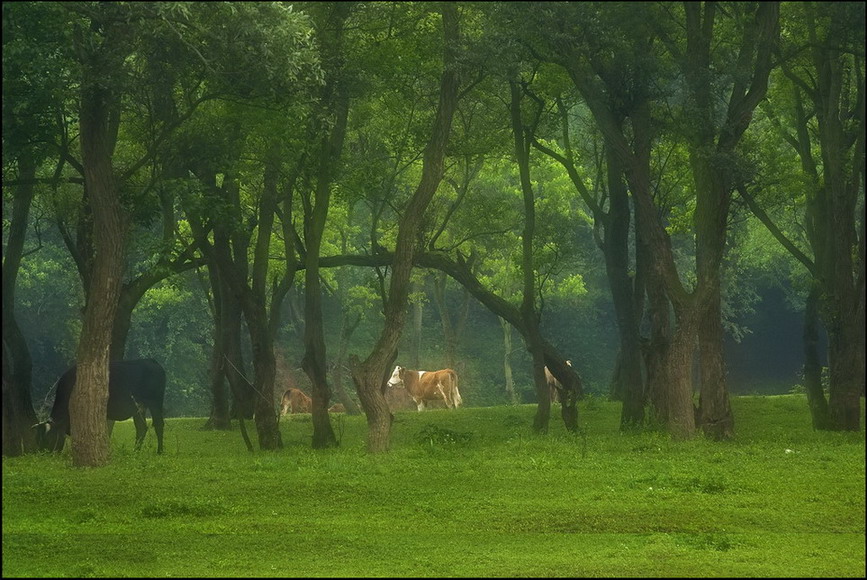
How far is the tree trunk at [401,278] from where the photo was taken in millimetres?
18422

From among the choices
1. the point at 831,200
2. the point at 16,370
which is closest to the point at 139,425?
the point at 16,370

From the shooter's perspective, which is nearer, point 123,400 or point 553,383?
point 123,400

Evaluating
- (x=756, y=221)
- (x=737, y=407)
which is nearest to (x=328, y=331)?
(x=756, y=221)

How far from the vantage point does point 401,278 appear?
18.6 m

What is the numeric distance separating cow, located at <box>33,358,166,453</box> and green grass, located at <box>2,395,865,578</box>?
1.99 metres

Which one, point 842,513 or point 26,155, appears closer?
point 842,513

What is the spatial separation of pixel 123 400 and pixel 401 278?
621 cm

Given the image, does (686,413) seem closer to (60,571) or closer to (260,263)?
(260,263)

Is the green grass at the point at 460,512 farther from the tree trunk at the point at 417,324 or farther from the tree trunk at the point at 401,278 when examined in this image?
the tree trunk at the point at 417,324

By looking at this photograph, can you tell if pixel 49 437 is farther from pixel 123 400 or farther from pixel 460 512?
pixel 460 512

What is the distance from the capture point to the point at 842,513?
12.9m

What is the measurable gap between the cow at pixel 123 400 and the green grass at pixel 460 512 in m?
1.99

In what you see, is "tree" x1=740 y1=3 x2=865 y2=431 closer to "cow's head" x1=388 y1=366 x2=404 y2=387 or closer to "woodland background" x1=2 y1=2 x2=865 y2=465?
"woodland background" x1=2 y1=2 x2=865 y2=465

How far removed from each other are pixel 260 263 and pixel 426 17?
5243 millimetres
